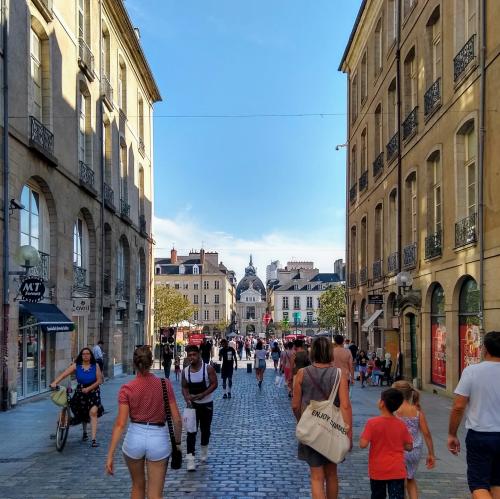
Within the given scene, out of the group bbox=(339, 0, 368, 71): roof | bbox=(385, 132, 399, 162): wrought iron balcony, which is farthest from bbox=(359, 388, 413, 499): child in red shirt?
bbox=(339, 0, 368, 71): roof

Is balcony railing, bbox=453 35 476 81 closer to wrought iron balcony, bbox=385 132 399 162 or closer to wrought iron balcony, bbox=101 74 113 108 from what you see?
wrought iron balcony, bbox=385 132 399 162

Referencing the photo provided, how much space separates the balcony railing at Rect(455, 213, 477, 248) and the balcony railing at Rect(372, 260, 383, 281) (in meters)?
9.55

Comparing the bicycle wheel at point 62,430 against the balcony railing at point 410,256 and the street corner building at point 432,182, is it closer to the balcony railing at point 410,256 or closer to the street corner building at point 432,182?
the street corner building at point 432,182

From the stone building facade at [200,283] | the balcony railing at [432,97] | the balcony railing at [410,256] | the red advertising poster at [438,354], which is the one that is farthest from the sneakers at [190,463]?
the stone building facade at [200,283]

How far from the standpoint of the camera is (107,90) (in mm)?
25562

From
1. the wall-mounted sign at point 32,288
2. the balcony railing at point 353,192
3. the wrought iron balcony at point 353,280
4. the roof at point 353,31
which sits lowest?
the wall-mounted sign at point 32,288

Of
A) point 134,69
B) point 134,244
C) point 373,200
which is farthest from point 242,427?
point 134,69

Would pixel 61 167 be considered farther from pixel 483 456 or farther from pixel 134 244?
pixel 483 456

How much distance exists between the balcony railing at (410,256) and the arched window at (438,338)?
178cm

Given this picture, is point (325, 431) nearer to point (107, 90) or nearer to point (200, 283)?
point (107, 90)

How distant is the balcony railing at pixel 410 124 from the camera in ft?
65.9

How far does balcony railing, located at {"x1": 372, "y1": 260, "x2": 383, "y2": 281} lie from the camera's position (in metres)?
25.9

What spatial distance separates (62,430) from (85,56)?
16.0 m

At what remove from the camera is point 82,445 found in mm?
10078
